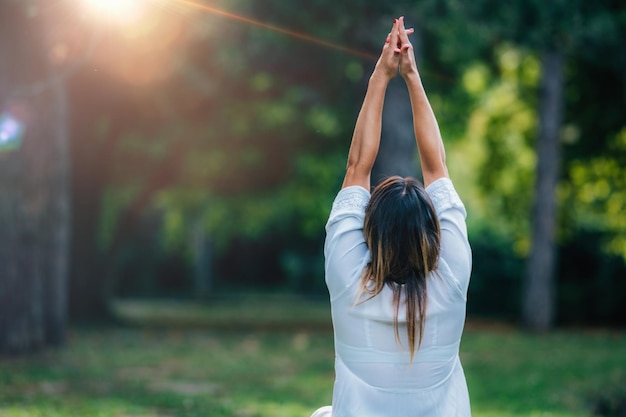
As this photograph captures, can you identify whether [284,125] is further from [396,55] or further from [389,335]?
[389,335]

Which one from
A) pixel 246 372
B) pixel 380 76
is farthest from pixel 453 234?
pixel 246 372

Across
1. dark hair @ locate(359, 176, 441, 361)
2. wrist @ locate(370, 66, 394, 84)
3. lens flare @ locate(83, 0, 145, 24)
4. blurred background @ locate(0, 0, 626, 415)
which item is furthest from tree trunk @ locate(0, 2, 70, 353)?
dark hair @ locate(359, 176, 441, 361)

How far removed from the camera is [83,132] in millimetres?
21047

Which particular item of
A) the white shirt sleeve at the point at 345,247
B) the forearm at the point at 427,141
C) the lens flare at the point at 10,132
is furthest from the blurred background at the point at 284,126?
the white shirt sleeve at the point at 345,247

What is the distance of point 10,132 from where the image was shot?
1290 cm

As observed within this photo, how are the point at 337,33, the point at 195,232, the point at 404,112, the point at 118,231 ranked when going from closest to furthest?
1. the point at 337,33
2. the point at 404,112
3. the point at 118,231
4. the point at 195,232

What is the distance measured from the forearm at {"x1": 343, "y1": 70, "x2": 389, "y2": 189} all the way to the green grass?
567 cm

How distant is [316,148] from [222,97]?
3118 millimetres

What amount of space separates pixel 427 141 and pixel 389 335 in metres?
0.80

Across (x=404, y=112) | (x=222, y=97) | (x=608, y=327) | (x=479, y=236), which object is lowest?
(x=608, y=327)

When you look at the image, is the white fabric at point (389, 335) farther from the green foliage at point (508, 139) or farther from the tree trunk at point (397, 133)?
the green foliage at point (508, 139)

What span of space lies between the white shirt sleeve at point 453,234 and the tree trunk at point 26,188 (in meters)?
10.5

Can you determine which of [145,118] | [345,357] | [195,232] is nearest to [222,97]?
[145,118]

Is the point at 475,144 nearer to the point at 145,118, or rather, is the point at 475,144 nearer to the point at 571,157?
the point at 571,157
